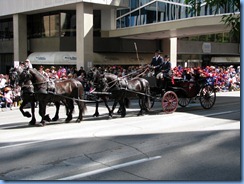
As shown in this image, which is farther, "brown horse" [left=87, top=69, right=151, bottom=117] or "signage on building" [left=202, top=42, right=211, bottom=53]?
"signage on building" [left=202, top=42, right=211, bottom=53]

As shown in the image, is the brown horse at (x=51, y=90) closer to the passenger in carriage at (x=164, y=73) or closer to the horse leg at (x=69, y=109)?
the horse leg at (x=69, y=109)

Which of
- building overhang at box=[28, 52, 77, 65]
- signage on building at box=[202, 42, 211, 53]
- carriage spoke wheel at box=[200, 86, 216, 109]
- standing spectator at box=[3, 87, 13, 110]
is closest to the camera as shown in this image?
carriage spoke wheel at box=[200, 86, 216, 109]

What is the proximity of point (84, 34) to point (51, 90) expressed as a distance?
824 inches

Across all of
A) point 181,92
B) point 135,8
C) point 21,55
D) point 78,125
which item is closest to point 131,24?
point 135,8

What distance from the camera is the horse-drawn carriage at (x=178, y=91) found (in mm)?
14466

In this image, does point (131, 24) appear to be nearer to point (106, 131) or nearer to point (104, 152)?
point (106, 131)

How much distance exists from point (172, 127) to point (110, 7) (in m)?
25.0

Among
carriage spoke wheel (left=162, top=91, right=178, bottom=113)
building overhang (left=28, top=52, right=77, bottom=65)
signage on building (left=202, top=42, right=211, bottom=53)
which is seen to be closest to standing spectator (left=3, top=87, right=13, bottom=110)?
carriage spoke wheel (left=162, top=91, right=178, bottom=113)

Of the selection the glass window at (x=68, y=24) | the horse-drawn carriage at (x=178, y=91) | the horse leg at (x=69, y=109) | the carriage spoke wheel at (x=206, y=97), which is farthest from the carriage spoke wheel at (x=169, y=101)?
the glass window at (x=68, y=24)

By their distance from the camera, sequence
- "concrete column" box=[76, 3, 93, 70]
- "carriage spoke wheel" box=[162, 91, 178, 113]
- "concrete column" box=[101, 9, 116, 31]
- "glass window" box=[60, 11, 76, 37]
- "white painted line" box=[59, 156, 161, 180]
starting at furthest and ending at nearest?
"glass window" box=[60, 11, 76, 37] < "concrete column" box=[101, 9, 116, 31] < "concrete column" box=[76, 3, 93, 70] < "carriage spoke wheel" box=[162, 91, 178, 113] < "white painted line" box=[59, 156, 161, 180]

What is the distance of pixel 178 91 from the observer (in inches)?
599

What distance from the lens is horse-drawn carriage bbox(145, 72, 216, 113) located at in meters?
14.5

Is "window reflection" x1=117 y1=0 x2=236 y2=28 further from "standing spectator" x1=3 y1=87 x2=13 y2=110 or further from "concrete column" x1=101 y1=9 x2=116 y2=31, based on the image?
"standing spectator" x1=3 y1=87 x2=13 y2=110

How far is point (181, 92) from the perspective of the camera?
1525cm
